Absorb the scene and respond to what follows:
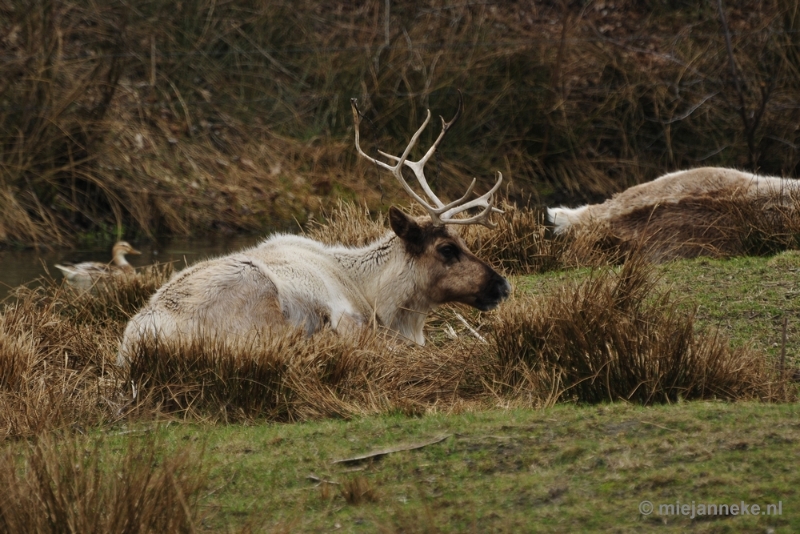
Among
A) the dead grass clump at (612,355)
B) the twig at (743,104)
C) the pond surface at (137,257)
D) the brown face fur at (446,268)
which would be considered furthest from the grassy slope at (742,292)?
the twig at (743,104)

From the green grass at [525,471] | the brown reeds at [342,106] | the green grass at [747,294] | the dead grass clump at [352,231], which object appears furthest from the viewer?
the brown reeds at [342,106]

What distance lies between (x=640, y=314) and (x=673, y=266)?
2.53 metres

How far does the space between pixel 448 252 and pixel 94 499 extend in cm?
479

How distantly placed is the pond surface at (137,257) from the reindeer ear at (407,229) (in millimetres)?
4385

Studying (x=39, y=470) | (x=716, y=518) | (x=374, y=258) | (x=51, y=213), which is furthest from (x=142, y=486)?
(x=51, y=213)

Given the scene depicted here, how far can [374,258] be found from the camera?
8961 millimetres

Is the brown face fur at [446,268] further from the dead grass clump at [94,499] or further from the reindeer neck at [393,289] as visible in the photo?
the dead grass clump at [94,499]

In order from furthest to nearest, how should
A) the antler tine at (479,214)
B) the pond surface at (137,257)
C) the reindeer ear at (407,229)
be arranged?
1. the pond surface at (137,257)
2. the reindeer ear at (407,229)
3. the antler tine at (479,214)

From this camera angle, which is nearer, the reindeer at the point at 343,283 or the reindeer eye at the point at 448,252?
the reindeer at the point at 343,283

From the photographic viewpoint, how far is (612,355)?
6195 mm

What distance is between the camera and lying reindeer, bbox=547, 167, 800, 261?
10031mm

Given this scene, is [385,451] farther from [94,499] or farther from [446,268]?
[446,268]

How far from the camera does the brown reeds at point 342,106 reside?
52.7 feet

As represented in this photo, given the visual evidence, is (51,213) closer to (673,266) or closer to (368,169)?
(368,169)
